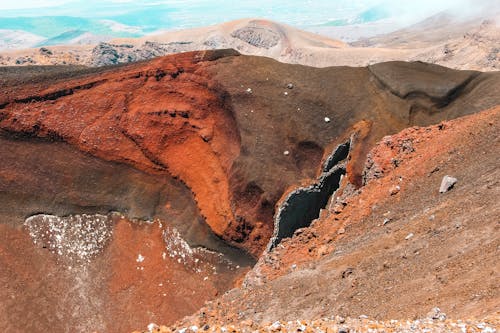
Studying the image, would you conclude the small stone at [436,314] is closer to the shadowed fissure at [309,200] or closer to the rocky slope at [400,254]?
the rocky slope at [400,254]

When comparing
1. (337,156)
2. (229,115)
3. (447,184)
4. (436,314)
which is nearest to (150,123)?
(229,115)

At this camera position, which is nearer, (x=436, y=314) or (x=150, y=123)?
(x=436, y=314)

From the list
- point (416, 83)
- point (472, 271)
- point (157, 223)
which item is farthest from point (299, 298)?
point (416, 83)

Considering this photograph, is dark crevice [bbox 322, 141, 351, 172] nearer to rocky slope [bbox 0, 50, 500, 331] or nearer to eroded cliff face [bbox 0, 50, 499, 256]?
rocky slope [bbox 0, 50, 500, 331]

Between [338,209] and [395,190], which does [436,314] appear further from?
[338,209]

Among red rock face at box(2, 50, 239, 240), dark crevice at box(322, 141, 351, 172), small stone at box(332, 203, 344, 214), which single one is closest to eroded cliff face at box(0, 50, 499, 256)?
red rock face at box(2, 50, 239, 240)
